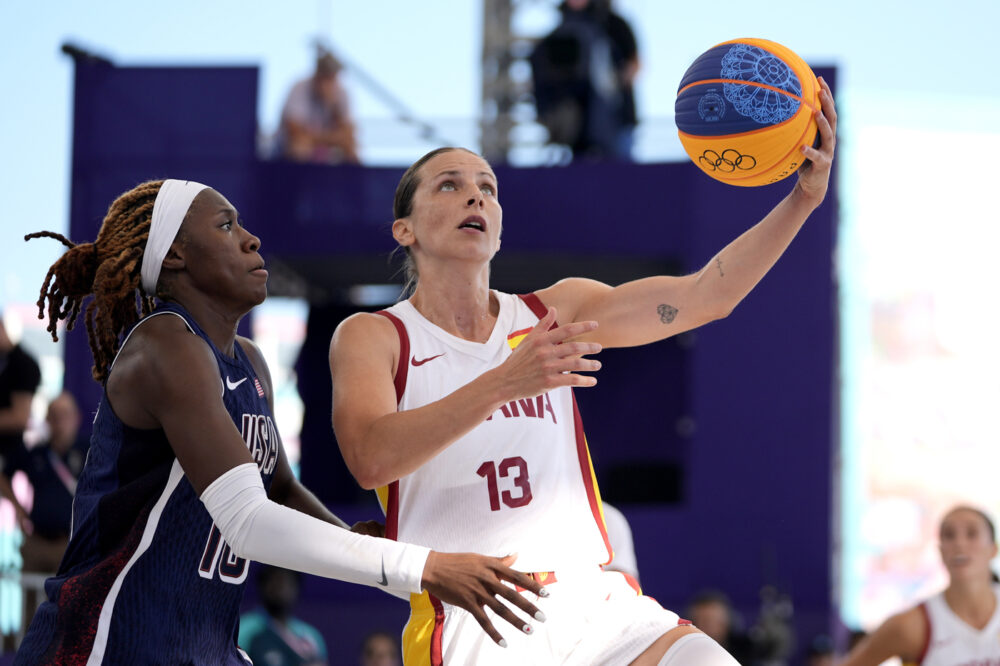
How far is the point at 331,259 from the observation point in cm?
1015

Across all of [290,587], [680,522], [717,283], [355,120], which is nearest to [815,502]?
[680,522]

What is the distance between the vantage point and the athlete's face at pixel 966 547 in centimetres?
500

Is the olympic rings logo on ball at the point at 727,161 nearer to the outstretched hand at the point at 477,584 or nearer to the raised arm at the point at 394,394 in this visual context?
the raised arm at the point at 394,394

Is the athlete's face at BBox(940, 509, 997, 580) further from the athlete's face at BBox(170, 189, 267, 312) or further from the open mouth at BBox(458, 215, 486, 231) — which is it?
the athlete's face at BBox(170, 189, 267, 312)

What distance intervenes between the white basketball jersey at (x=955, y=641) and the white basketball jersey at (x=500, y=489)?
8.65ft

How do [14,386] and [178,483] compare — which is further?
[14,386]

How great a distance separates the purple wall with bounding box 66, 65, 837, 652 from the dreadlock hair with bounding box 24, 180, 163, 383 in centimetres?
646

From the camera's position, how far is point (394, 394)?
111 inches

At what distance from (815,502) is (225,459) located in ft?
24.5

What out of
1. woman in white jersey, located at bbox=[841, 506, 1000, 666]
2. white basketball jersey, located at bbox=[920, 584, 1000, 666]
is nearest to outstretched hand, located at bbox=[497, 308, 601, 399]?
woman in white jersey, located at bbox=[841, 506, 1000, 666]

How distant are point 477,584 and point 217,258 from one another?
993 mm

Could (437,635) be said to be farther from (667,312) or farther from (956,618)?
(956,618)

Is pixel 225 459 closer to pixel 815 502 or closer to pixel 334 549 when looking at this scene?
pixel 334 549

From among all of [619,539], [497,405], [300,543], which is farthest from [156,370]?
[619,539]
